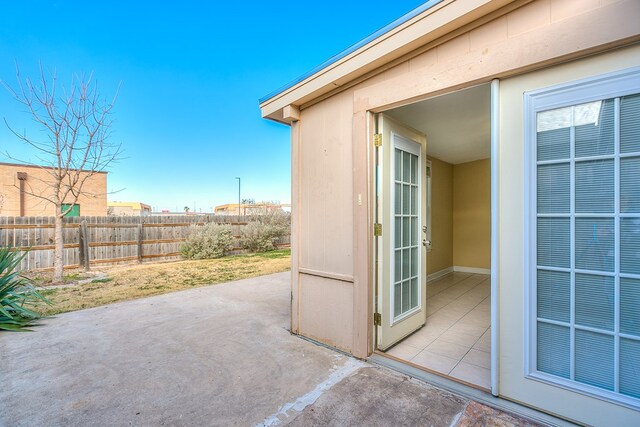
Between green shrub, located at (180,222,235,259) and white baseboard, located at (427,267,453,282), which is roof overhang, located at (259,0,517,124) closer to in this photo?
white baseboard, located at (427,267,453,282)

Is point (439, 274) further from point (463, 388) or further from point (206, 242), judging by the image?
point (206, 242)

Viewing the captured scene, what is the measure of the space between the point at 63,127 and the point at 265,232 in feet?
21.7

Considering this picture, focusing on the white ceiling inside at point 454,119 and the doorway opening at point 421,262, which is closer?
the doorway opening at point 421,262

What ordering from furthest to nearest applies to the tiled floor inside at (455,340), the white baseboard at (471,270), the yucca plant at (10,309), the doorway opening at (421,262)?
the white baseboard at (471,270)
the yucca plant at (10,309)
the doorway opening at (421,262)
the tiled floor inside at (455,340)

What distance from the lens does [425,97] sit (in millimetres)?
2213

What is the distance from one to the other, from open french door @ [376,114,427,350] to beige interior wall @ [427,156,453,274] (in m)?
2.66

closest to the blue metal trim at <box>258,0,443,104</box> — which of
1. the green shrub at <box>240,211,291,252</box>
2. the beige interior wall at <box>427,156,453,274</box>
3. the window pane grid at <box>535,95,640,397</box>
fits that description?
the window pane grid at <box>535,95,640,397</box>

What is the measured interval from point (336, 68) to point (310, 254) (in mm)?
1858

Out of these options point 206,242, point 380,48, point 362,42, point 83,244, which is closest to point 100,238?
point 83,244

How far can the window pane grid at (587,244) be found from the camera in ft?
4.88

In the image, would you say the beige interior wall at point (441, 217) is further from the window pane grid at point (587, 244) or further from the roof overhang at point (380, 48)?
the window pane grid at point (587, 244)

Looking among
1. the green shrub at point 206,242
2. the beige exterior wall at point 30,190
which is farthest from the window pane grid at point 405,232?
the beige exterior wall at point 30,190

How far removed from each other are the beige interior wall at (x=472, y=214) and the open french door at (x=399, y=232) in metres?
3.75

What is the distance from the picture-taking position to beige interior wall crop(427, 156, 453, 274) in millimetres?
5680
